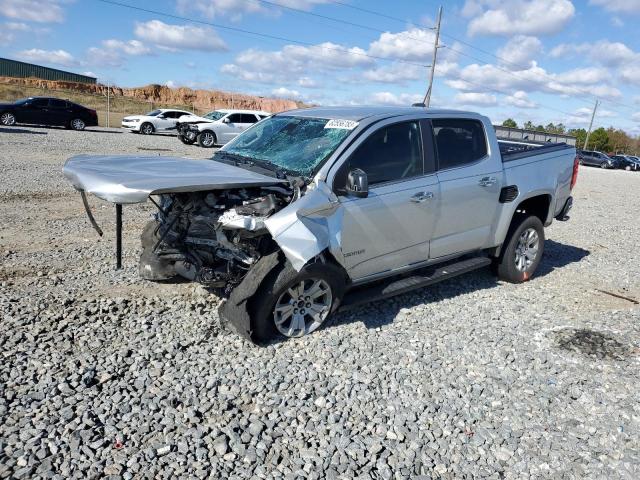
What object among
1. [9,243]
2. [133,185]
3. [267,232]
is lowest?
[9,243]

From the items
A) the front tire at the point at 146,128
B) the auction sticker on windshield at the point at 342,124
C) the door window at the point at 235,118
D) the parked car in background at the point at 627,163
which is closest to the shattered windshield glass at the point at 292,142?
the auction sticker on windshield at the point at 342,124

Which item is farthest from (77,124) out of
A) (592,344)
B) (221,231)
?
(592,344)

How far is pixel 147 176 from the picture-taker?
3.83 metres

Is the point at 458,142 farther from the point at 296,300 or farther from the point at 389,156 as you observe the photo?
the point at 296,300

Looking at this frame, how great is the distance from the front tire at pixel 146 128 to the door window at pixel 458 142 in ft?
80.6

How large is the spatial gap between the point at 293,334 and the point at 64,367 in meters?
1.74

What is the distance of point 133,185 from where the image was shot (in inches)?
139

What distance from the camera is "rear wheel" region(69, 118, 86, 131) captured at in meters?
24.4

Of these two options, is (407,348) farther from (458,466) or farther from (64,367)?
(64,367)

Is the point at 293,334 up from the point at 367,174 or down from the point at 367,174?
down

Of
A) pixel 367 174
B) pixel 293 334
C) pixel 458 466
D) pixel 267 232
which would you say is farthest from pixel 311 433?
pixel 367 174

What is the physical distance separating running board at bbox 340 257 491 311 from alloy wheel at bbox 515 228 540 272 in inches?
26.7

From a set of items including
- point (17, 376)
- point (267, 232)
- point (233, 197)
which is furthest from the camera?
point (233, 197)

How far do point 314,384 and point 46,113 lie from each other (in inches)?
965
